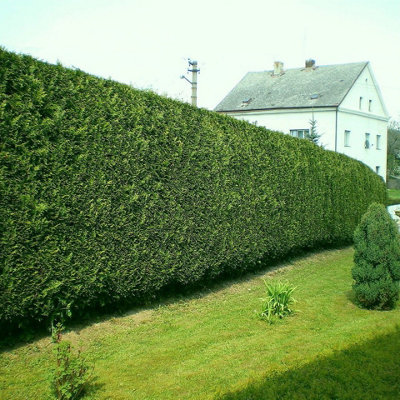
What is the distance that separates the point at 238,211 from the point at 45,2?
17.4ft

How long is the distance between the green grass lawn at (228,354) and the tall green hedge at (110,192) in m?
0.51

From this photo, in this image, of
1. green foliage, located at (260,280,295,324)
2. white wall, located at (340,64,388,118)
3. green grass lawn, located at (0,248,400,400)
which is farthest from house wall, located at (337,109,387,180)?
green foliage, located at (260,280,295,324)

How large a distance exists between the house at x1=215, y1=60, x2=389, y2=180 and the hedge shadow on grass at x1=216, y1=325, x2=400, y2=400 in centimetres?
2785

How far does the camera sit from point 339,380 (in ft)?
14.7

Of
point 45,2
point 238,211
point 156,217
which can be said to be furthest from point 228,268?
point 45,2

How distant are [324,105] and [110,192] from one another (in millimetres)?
29810

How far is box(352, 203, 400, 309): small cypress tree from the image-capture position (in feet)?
22.8

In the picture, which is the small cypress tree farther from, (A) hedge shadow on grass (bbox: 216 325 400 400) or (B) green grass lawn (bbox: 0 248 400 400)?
(A) hedge shadow on grass (bbox: 216 325 400 400)

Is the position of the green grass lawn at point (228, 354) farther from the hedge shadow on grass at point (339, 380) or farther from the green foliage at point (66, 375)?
the green foliage at point (66, 375)

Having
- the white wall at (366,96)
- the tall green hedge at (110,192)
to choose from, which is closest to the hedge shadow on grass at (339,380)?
the tall green hedge at (110,192)

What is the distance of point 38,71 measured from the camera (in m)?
5.07

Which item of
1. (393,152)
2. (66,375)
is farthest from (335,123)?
(66,375)

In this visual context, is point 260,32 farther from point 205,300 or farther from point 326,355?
point 326,355

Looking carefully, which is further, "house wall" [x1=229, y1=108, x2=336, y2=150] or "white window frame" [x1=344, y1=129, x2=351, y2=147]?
"white window frame" [x1=344, y1=129, x2=351, y2=147]
